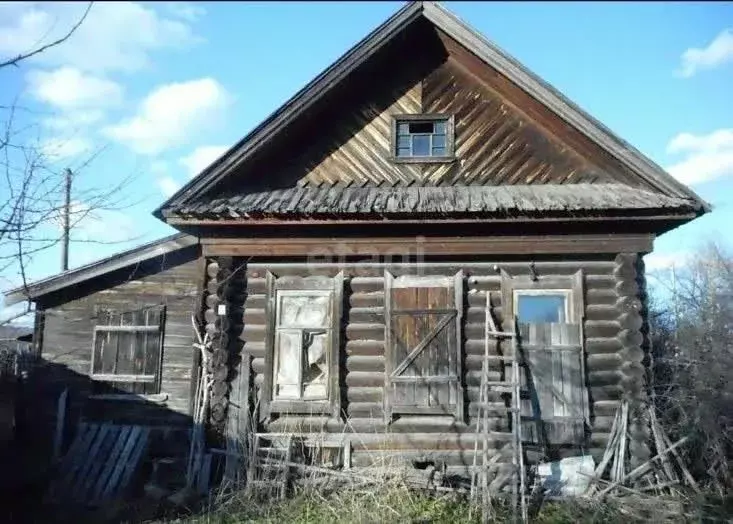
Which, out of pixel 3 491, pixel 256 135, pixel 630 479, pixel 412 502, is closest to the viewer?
pixel 412 502

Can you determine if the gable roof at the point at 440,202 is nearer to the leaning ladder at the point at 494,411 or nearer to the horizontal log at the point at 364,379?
the leaning ladder at the point at 494,411

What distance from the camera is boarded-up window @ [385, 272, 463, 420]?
30.5 feet

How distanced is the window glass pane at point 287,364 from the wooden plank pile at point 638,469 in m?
4.54

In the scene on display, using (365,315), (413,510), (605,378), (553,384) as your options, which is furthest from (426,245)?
(413,510)

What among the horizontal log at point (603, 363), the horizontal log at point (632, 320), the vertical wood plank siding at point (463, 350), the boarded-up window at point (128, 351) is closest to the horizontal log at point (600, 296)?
the vertical wood plank siding at point (463, 350)

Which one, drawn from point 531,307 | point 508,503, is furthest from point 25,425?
point 531,307

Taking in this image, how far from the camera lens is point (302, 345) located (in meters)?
9.62

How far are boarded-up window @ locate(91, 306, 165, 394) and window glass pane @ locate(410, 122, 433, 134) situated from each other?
533cm

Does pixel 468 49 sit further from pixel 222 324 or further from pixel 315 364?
Answer: pixel 222 324

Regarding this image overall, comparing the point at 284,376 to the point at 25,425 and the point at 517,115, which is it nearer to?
the point at 25,425

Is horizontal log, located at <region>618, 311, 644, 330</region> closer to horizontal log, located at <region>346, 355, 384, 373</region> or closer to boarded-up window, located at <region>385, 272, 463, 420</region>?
boarded-up window, located at <region>385, 272, 463, 420</region>

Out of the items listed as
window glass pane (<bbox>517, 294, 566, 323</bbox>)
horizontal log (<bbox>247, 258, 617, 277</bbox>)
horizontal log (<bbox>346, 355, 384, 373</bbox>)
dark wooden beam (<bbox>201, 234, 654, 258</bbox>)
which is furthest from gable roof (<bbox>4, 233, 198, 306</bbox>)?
window glass pane (<bbox>517, 294, 566, 323</bbox>)

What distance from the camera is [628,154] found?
941 centimetres

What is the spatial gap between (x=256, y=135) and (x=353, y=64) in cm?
198
